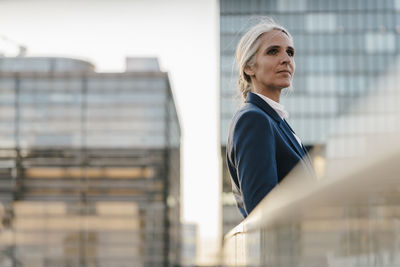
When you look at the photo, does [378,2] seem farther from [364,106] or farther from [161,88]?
[364,106]

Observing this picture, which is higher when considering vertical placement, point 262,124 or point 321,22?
→ point 321,22

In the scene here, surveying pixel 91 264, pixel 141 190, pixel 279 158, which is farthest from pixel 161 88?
pixel 279 158

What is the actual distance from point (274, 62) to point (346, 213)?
1274 mm

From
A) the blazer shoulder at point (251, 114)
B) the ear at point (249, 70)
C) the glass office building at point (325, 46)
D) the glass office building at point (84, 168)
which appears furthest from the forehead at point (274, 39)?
the glass office building at point (84, 168)

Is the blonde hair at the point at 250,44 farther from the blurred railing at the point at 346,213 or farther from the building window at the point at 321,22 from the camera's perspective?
the building window at the point at 321,22

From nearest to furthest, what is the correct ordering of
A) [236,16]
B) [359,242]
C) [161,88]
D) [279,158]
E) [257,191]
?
[359,242]
[257,191]
[279,158]
[236,16]
[161,88]

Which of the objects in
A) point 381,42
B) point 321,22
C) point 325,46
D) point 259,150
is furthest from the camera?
point 325,46

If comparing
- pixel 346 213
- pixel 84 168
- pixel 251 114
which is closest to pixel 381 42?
pixel 84 168

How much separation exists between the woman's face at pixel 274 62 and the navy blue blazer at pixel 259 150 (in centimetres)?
15

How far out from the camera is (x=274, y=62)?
6.77 ft

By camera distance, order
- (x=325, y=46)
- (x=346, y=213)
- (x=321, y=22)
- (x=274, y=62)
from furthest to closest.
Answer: (x=325, y=46) → (x=321, y=22) → (x=274, y=62) → (x=346, y=213)

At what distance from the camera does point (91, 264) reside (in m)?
70.9

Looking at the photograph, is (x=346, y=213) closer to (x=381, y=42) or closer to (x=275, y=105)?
(x=275, y=105)

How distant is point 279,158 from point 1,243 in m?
73.3
